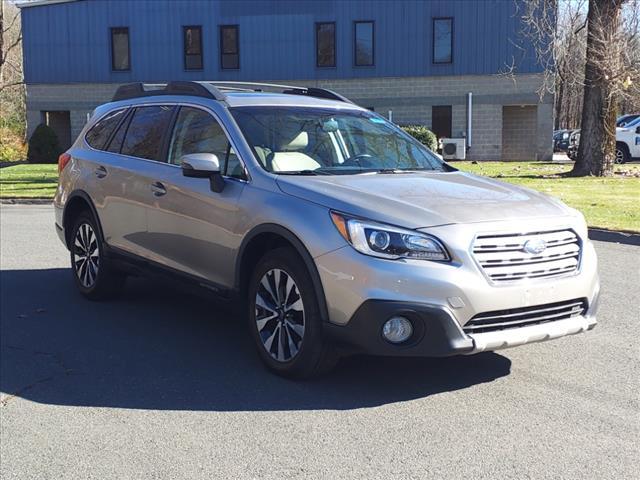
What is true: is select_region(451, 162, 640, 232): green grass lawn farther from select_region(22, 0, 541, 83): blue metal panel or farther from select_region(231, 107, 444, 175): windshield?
select_region(22, 0, 541, 83): blue metal panel

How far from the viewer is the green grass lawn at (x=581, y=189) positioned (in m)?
12.0

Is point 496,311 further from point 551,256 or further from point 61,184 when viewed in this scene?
point 61,184

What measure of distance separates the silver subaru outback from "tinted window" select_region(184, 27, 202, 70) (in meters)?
28.0

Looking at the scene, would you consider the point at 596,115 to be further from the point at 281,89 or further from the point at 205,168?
the point at 205,168

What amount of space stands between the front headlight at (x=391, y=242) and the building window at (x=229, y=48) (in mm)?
30346

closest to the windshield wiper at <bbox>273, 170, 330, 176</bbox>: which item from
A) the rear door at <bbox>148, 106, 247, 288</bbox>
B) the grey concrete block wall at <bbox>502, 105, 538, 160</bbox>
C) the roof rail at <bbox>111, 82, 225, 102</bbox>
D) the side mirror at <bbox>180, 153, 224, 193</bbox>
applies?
the rear door at <bbox>148, 106, 247, 288</bbox>

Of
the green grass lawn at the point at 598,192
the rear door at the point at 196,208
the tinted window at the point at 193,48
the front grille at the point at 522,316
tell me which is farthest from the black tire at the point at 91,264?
the tinted window at the point at 193,48

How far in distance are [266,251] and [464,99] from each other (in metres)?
28.8

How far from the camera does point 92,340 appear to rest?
18.9ft

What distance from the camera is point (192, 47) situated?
110 feet

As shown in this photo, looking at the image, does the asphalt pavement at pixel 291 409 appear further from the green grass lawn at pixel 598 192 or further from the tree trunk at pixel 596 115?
the tree trunk at pixel 596 115

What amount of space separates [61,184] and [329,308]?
14.1ft

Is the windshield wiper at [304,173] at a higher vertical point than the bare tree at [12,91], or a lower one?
lower

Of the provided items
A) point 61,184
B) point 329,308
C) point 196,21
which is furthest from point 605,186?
point 196,21
